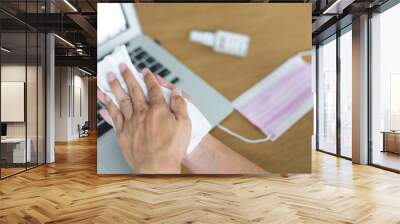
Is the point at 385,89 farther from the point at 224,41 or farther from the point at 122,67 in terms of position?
the point at 122,67

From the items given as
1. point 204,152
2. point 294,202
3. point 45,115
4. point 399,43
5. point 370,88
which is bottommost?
point 294,202

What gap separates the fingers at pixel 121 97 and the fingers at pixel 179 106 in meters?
0.69

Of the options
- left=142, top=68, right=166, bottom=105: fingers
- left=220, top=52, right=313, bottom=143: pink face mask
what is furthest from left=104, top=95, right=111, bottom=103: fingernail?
left=220, top=52, right=313, bottom=143: pink face mask

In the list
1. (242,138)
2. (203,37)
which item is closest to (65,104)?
(203,37)

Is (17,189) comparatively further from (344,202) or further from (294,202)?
(344,202)

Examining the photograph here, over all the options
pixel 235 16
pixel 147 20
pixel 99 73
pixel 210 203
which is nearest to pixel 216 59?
pixel 235 16

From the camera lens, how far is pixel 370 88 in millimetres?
7934

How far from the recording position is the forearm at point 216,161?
6.29 metres

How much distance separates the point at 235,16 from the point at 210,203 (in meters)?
3.23

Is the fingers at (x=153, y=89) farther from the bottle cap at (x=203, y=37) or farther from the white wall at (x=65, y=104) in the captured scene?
the white wall at (x=65, y=104)

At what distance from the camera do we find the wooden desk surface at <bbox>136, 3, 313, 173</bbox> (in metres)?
6.27

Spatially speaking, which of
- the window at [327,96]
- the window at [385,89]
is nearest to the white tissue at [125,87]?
the window at [385,89]

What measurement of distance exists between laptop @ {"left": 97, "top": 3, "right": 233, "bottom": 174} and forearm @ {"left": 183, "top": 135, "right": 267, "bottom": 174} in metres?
0.37

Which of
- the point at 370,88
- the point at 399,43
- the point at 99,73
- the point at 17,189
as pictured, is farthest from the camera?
the point at 370,88
